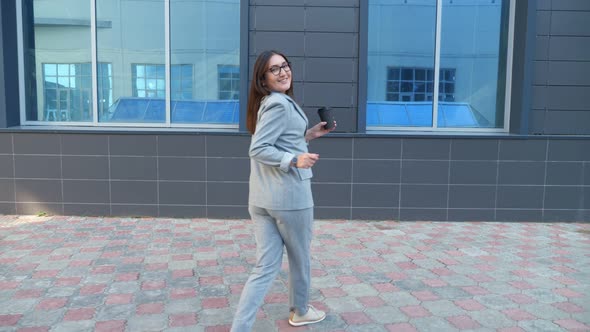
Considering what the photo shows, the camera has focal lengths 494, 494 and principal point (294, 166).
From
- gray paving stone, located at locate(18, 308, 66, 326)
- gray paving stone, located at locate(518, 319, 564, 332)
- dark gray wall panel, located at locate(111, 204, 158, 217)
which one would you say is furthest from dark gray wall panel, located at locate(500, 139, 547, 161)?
gray paving stone, located at locate(18, 308, 66, 326)

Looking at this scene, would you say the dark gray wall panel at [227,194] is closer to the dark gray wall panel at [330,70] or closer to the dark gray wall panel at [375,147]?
the dark gray wall panel at [375,147]

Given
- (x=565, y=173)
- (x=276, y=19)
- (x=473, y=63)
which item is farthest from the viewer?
(x=473, y=63)

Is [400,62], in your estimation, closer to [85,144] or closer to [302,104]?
[302,104]

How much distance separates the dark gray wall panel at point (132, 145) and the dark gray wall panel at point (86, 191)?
1.39 feet

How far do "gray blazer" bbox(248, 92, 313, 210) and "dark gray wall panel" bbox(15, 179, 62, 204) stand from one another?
400 cm

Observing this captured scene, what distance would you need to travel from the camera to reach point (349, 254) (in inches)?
183

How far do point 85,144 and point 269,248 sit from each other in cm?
389

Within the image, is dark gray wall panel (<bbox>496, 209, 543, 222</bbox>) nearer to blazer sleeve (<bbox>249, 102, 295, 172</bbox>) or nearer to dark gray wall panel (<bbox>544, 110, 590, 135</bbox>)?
dark gray wall panel (<bbox>544, 110, 590, 135</bbox>)

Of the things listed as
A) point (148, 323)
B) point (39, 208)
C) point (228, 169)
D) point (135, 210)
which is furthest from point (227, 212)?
point (148, 323)

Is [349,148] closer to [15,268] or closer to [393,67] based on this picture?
[393,67]

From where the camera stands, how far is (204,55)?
627cm

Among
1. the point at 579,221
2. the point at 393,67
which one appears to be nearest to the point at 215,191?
the point at 393,67

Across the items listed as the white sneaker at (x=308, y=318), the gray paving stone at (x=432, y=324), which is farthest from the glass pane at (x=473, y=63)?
the white sneaker at (x=308, y=318)

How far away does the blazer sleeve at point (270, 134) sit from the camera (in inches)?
104
